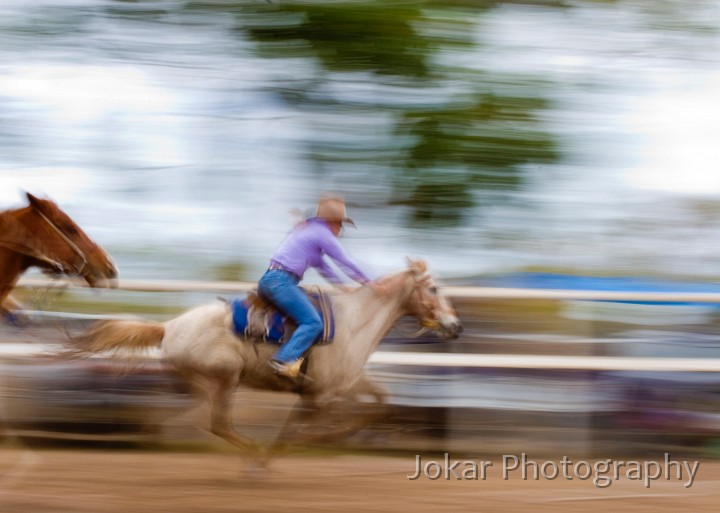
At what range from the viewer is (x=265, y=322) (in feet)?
18.5

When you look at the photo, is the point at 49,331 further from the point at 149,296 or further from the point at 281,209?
the point at 281,209

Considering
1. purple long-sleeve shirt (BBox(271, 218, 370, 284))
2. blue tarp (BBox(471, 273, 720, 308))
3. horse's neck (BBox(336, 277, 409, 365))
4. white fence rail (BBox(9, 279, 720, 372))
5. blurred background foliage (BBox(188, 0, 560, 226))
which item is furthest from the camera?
blurred background foliage (BBox(188, 0, 560, 226))

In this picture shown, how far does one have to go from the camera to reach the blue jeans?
5.50 meters

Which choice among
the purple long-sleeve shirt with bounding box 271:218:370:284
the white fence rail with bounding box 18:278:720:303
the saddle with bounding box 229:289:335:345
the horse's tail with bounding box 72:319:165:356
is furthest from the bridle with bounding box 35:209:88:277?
the white fence rail with bounding box 18:278:720:303

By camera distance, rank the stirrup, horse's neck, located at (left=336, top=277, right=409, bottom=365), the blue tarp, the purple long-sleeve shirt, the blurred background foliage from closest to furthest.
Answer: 1. the stirrup
2. the purple long-sleeve shirt
3. horse's neck, located at (left=336, top=277, right=409, bottom=365)
4. the blue tarp
5. the blurred background foliage

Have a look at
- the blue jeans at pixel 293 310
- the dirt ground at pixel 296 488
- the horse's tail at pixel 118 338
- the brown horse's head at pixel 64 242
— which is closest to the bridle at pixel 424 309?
the blue jeans at pixel 293 310

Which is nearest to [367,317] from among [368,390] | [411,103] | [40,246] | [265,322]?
[368,390]

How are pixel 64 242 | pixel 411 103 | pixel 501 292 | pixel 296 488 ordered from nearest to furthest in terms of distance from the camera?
pixel 64 242 < pixel 296 488 < pixel 501 292 < pixel 411 103

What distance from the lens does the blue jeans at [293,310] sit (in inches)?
216

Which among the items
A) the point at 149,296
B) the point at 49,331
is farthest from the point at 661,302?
the point at 49,331

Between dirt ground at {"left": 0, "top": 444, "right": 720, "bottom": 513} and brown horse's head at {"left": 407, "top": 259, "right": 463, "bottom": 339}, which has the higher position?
brown horse's head at {"left": 407, "top": 259, "right": 463, "bottom": 339}

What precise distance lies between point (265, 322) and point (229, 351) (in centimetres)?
26

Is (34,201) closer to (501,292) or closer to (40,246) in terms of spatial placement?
(40,246)

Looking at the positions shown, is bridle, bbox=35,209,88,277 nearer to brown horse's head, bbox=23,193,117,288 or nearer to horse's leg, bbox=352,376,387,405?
brown horse's head, bbox=23,193,117,288
